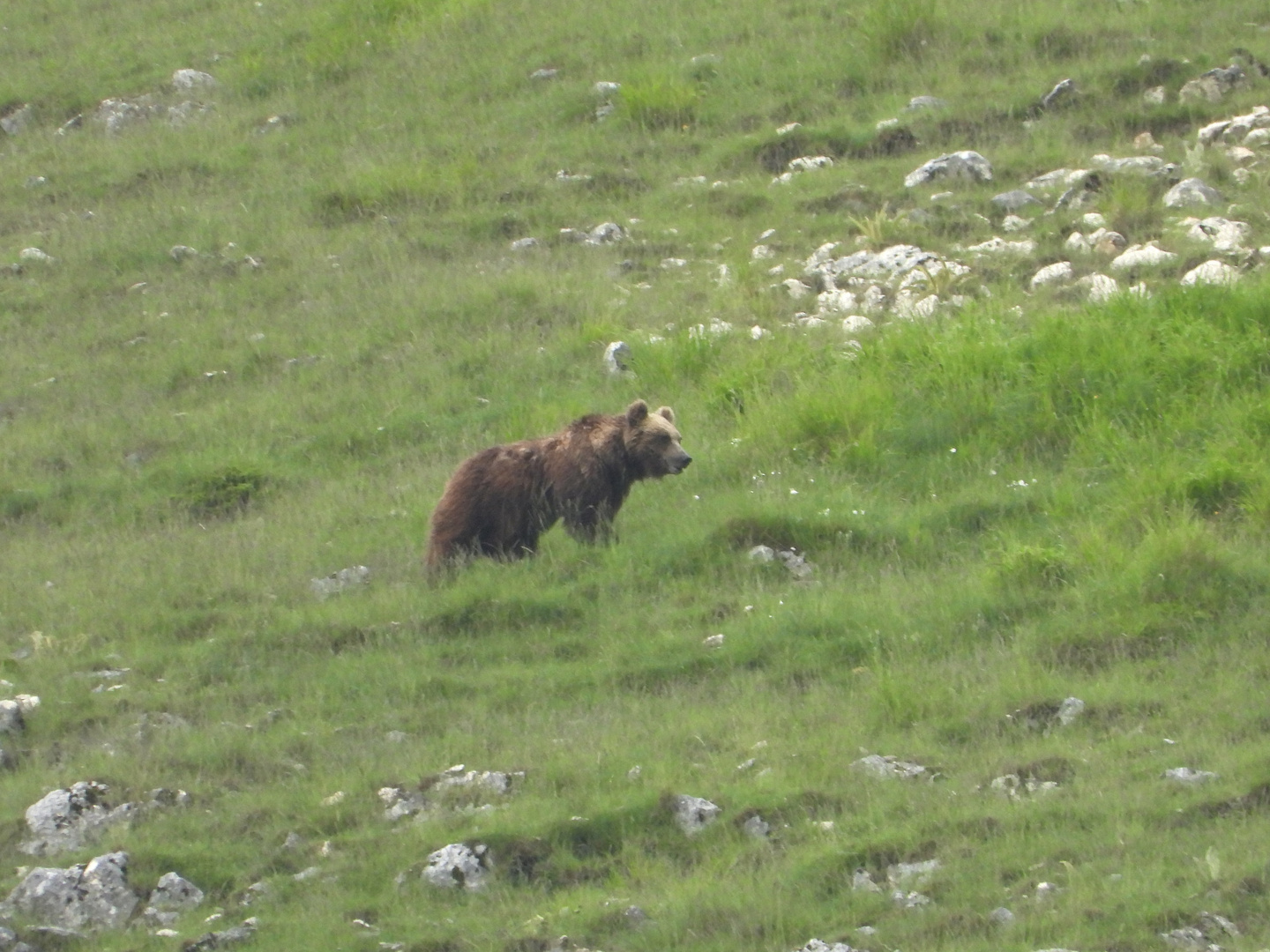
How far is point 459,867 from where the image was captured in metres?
7.56

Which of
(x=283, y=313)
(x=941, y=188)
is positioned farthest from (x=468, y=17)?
(x=941, y=188)

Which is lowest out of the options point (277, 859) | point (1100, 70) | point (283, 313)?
point (277, 859)

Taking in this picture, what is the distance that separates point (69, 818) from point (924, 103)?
11673 mm

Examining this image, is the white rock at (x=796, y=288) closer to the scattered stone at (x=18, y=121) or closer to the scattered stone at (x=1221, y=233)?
the scattered stone at (x=1221, y=233)

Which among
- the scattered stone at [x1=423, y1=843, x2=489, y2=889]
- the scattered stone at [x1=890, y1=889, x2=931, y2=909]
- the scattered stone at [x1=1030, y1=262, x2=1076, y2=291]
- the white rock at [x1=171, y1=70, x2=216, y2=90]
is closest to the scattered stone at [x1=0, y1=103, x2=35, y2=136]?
the white rock at [x1=171, y1=70, x2=216, y2=90]

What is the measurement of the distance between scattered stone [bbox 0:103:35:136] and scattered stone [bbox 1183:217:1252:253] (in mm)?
14722

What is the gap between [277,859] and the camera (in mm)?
7965

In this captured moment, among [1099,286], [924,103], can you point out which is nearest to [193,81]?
[924,103]

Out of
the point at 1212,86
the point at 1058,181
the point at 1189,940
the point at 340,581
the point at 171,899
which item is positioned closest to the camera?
the point at 1189,940

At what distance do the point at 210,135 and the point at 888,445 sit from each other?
449 inches

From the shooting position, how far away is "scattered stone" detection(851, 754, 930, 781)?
7938 millimetres

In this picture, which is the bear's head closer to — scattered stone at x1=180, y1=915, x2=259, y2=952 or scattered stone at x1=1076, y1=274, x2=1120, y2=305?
scattered stone at x1=1076, y1=274, x2=1120, y2=305

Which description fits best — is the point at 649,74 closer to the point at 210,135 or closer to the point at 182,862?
the point at 210,135

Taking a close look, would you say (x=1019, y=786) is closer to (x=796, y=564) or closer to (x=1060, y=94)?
(x=796, y=564)
